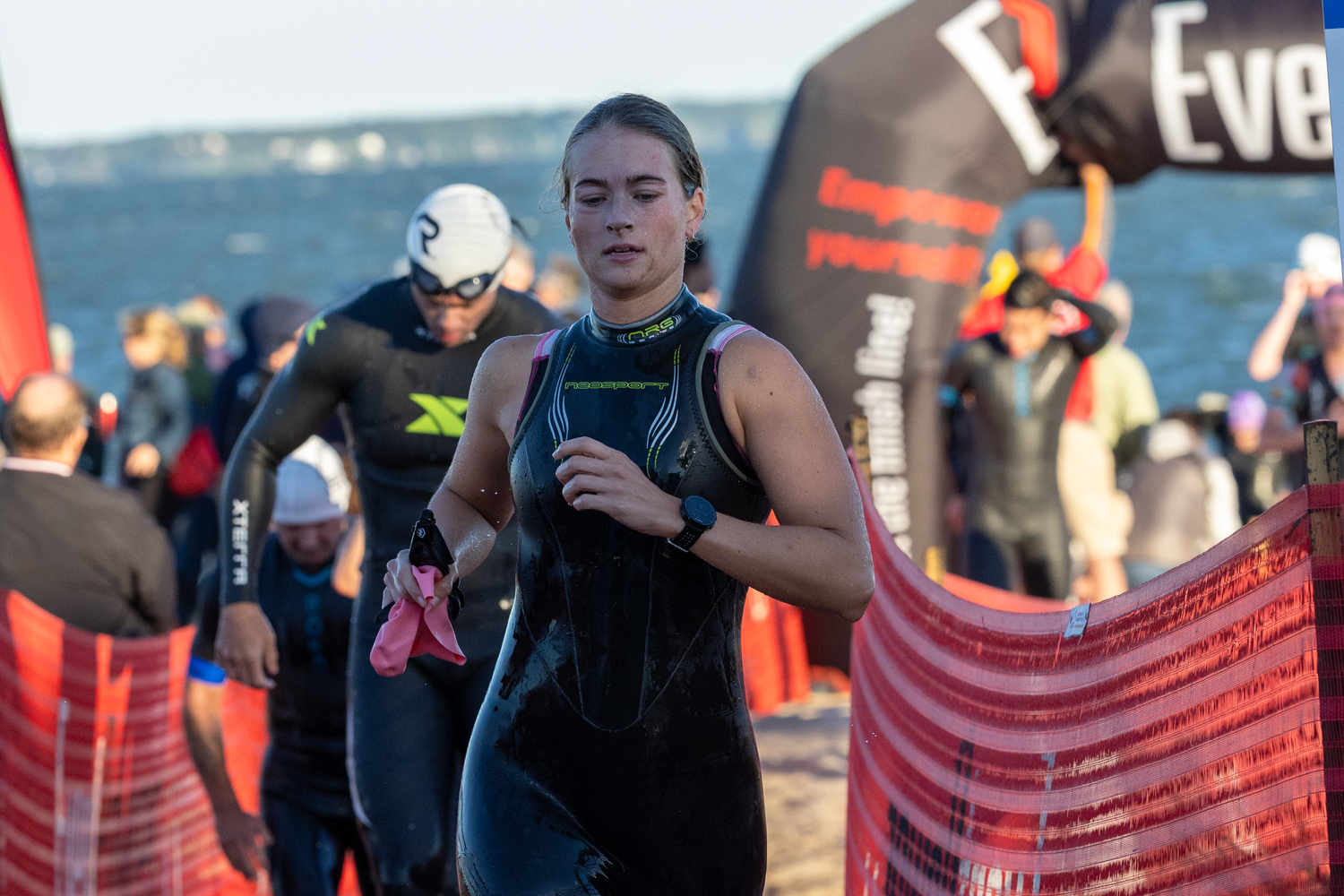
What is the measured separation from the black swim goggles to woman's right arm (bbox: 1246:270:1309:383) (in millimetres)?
6514

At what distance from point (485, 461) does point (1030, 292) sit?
6.03 metres

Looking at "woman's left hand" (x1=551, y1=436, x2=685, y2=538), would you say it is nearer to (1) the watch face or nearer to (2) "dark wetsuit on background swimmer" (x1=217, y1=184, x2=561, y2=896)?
(1) the watch face

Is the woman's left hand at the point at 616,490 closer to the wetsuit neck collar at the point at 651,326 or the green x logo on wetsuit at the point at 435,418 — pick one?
the wetsuit neck collar at the point at 651,326

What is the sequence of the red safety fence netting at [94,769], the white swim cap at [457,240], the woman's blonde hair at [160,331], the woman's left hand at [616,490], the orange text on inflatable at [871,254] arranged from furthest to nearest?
the woman's blonde hair at [160,331]
the orange text on inflatable at [871,254]
the red safety fence netting at [94,769]
the white swim cap at [457,240]
the woman's left hand at [616,490]

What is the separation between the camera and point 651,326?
2590 millimetres

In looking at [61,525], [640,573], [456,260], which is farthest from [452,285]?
[61,525]

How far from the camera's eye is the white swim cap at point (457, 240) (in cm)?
428

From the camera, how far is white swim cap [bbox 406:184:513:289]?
4281mm

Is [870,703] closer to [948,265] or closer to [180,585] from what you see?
[948,265]

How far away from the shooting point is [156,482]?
32.7ft

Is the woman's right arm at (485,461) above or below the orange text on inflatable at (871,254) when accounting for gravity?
below

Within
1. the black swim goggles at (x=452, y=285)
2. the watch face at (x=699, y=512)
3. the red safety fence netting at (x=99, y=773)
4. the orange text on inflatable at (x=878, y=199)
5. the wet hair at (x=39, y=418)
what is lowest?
the red safety fence netting at (x=99, y=773)

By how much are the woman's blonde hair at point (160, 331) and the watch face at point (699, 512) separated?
29.1 ft

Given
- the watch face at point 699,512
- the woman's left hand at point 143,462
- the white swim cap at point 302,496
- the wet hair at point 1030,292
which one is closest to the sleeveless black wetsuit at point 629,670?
the watch face at point 699,512
